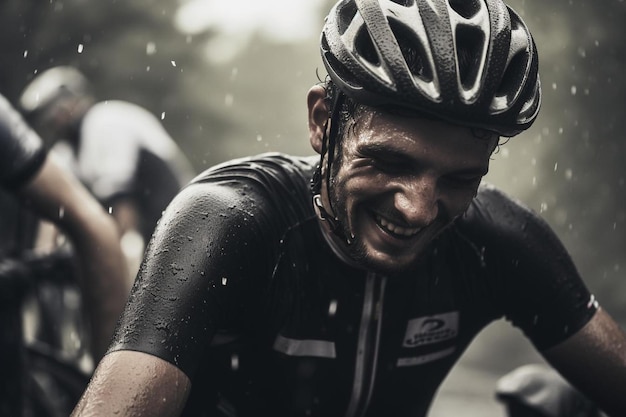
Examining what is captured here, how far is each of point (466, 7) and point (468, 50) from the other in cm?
18

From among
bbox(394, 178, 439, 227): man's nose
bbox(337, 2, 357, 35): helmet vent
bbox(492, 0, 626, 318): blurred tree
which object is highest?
bbox(337, 2, 357, 35): helmet vent

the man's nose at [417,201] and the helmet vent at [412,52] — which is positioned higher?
the helmet vent at [412,52]

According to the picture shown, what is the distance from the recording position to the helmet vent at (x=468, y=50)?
95.4 inches

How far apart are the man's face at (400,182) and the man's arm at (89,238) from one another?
60.2 inches

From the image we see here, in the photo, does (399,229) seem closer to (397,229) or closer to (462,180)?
(397,229)

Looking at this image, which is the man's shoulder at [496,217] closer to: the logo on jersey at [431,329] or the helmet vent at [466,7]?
the logo on jersey at [431,329]

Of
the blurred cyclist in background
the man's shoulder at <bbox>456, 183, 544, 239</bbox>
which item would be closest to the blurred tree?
the blurred cyclist in background

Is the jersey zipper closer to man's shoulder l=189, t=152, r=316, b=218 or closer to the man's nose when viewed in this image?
man's shoulder l=189, t=152, r=316, b=218

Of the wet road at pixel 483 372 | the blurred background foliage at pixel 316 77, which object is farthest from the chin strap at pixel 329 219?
the blurred background foliage at pixel 316 77

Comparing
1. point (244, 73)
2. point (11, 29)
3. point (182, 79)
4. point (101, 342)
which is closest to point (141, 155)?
point (101, 342)

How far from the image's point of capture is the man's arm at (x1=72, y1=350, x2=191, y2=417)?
219cm

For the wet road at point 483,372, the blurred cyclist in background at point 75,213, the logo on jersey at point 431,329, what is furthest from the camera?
the wet road at point 483,372

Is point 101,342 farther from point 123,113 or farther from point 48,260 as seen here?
point 123,113

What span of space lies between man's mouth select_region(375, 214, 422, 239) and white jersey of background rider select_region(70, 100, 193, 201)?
3.70m
